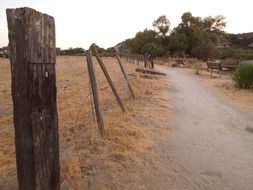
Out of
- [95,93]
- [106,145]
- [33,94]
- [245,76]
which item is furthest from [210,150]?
[245,76]

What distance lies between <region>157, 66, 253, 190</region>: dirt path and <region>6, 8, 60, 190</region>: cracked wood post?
171cm

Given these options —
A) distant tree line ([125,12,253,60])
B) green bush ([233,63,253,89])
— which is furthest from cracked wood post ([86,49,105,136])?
distant tree line ([125,12,253,60])

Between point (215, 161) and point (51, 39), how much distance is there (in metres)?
3.13

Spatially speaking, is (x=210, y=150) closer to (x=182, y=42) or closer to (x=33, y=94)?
(x=33, y=94)

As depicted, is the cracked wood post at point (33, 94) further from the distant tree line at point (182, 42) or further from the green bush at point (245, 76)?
the distant tree line at point (182, 42)

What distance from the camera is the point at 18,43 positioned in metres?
2.56

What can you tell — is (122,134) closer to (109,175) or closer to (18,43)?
(109,175)

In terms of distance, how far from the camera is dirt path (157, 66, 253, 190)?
3969 millimetres

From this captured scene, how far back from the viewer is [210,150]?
5117mm

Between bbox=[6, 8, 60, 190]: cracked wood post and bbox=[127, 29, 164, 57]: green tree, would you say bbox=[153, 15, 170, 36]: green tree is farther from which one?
bbox=[6, 8, 60, 190]: cracked wood post

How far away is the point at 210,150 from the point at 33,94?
11.2ft

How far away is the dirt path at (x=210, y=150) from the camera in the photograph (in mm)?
3969

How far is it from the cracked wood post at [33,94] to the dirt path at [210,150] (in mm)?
1710

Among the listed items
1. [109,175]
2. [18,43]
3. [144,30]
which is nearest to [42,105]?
[18,43]
